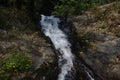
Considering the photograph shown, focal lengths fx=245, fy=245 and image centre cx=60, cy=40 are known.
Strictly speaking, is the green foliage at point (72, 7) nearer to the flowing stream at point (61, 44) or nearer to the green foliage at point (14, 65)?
the flowing stream at point (61, 44)

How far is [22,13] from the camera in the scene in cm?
1625

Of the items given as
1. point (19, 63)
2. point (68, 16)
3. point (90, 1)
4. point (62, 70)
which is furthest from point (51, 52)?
point (90, 1)

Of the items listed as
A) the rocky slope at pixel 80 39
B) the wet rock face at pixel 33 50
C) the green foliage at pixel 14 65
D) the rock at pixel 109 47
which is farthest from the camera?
the rock at pixel 109 47

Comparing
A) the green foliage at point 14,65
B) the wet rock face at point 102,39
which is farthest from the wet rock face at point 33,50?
the wet rock face at point 102,39

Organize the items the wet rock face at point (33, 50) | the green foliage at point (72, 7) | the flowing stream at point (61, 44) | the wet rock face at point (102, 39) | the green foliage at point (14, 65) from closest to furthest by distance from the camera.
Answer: the green foliage at point (14, 65), the wet rock face at point (33, 50), the wet rock face at point (102, 39), the flowing stream at point (61, 44), the green foliage at point (72, 7)

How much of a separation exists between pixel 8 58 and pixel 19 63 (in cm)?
69

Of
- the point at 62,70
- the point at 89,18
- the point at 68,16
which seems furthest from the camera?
the point at 68,16

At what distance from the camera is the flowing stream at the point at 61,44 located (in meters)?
12.5

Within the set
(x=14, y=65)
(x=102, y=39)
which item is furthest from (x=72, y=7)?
(x=14, y=65)

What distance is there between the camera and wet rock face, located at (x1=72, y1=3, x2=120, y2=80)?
1215cm

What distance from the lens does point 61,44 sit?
1455 centimetres

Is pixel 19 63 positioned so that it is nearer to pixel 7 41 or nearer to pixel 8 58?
pixel 8 58

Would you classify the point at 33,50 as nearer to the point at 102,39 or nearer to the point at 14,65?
the point at 14,65

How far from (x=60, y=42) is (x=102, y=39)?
2.64 metres
